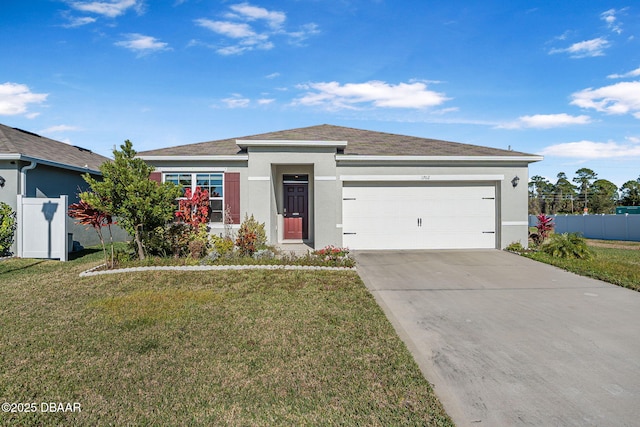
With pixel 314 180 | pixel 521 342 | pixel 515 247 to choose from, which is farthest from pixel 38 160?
pixel 515 247

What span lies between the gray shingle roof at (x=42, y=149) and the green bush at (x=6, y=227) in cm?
165

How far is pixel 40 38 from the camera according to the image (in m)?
10.3

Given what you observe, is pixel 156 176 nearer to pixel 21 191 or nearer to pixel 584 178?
pixel 21 191

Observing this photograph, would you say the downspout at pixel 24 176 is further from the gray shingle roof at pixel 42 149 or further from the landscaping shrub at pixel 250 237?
the landscaping shrub at pixel 250 237

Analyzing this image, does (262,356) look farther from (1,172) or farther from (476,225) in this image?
(1,172)

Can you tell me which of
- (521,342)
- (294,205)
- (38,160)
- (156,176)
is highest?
(38,160)

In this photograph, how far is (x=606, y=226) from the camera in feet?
59.2

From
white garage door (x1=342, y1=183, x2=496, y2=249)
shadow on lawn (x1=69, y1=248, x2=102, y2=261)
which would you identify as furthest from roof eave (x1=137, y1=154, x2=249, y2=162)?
shadow on lawn (x1=69, y1=248, x2=102, y2=261)

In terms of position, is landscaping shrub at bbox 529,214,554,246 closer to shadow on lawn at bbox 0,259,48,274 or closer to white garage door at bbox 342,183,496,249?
white garage door at bbox 342,183,496,249

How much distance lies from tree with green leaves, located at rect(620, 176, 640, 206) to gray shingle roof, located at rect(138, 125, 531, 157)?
35083mm

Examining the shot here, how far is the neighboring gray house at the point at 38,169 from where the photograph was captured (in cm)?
983

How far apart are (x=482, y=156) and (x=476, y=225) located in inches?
A: 88.2

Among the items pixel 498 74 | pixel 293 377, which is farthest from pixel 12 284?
pixel 498 74

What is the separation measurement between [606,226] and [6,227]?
25851mm
